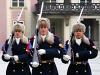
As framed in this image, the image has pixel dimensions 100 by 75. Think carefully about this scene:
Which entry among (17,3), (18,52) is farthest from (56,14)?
(18,52)

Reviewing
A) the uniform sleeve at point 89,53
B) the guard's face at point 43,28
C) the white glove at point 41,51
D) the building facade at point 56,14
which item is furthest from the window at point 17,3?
the white glove at point 41,51

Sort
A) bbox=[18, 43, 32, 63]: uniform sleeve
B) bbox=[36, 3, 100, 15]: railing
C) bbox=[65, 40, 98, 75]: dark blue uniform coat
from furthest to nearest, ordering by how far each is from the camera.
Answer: bbox=[36, 3, 100, 15]: railing, bbox=[65, 40, 98, 75]: dark blue uniform coat, bbox=[18, 43, 32, 63]: uniform sleeve

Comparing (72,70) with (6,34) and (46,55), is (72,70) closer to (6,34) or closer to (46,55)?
(46,55)

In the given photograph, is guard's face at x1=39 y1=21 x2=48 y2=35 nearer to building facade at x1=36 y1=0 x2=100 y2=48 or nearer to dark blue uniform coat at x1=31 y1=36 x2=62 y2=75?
dark blue uniform coat at x1=31 y1=36 x2=62 y2=75

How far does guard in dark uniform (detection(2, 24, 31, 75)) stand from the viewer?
29.4ft

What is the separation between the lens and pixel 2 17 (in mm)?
42031

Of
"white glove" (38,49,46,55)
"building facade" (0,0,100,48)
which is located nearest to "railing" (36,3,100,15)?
"building facade" (0,0,100,48)

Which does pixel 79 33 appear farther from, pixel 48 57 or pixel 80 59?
pixel 48 57

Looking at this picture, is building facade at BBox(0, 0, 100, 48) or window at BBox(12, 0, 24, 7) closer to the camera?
building facade at BBox(0, 0, 100, 48)

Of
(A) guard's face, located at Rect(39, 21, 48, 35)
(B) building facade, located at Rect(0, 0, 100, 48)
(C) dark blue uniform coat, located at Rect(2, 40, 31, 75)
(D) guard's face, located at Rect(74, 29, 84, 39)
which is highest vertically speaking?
(A) guard's face, located at Rect(39, 21, 48, 35)

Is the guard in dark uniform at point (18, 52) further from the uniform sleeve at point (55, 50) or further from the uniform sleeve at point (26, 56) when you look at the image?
the uniform sleeve at point (55, 50)

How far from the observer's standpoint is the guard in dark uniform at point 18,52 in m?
8.96

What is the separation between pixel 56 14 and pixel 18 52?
31.5m

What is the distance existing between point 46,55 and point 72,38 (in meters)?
0.59
